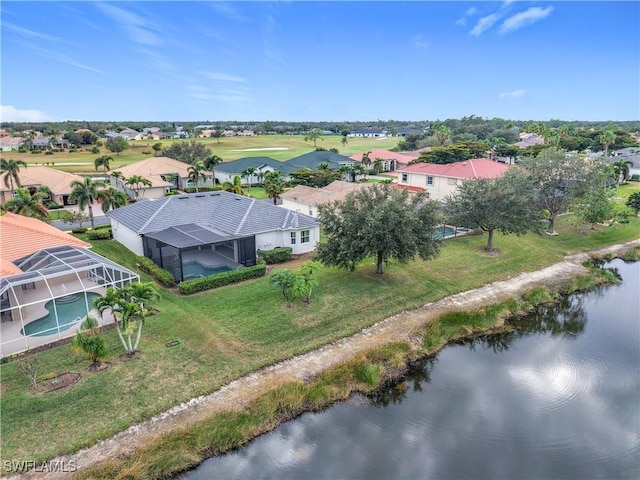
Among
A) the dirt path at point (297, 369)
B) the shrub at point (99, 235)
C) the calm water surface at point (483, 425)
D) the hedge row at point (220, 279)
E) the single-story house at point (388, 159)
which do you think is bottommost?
the calm water surface at point (483, 425)

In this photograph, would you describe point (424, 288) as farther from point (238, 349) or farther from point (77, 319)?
point (77, 319)

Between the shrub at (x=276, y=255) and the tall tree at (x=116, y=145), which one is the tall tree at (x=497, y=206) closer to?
the shrub at (x=276, y=255)

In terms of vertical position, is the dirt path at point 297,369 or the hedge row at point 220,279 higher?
the hedge row at point 220,279

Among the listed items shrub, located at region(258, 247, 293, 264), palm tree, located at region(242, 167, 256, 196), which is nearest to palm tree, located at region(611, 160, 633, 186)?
palm tree, located at region(242, 167, 256, 196)

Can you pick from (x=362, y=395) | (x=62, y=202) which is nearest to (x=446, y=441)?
(x=362, y=395)

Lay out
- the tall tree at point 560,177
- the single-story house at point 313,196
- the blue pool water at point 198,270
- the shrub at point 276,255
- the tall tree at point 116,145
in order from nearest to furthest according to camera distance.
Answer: the blue pool water at point 198,270
the shrub at point 276,255
the tall tree at point 560,177
the single-story house at point 313,196
the tall tree at point 116,145

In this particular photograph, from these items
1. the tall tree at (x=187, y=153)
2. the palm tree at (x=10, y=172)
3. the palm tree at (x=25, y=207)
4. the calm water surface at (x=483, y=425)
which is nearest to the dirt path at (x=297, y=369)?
the calm water surface at (x=483, y=425)

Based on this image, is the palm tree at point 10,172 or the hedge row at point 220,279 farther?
the palm tree at point 10,172

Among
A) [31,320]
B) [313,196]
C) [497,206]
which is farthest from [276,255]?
[497,206]
